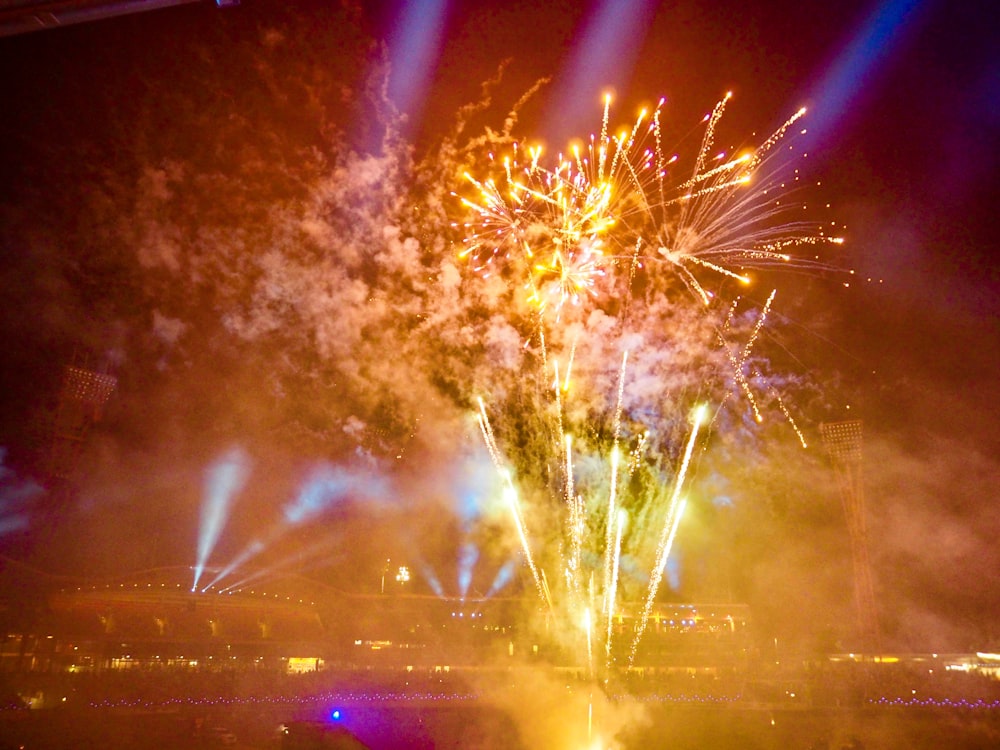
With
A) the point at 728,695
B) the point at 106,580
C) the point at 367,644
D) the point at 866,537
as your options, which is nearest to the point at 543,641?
the point at 367,644

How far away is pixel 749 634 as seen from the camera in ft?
124

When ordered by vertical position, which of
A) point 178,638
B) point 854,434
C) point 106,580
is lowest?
point 178,638

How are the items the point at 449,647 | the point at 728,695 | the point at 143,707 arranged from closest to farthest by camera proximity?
1. the point at 143,707
2. the point at 728,695
3. the point at 449,647

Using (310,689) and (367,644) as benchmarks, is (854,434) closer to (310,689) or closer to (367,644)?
(310,689)

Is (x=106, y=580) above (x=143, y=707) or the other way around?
above

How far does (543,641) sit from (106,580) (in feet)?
71.8

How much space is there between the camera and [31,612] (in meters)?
22.6

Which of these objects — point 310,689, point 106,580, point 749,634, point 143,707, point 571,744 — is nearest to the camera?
point 571,744

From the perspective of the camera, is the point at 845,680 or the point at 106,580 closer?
the point at 845,680

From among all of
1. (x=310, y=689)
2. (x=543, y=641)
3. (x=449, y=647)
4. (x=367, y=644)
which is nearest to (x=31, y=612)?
(x=310, y=689)

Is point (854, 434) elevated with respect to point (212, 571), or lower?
elevated

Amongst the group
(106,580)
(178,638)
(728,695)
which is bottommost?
(728,695)

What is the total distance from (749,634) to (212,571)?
1273 inches

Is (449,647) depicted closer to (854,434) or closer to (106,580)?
(106,580)
